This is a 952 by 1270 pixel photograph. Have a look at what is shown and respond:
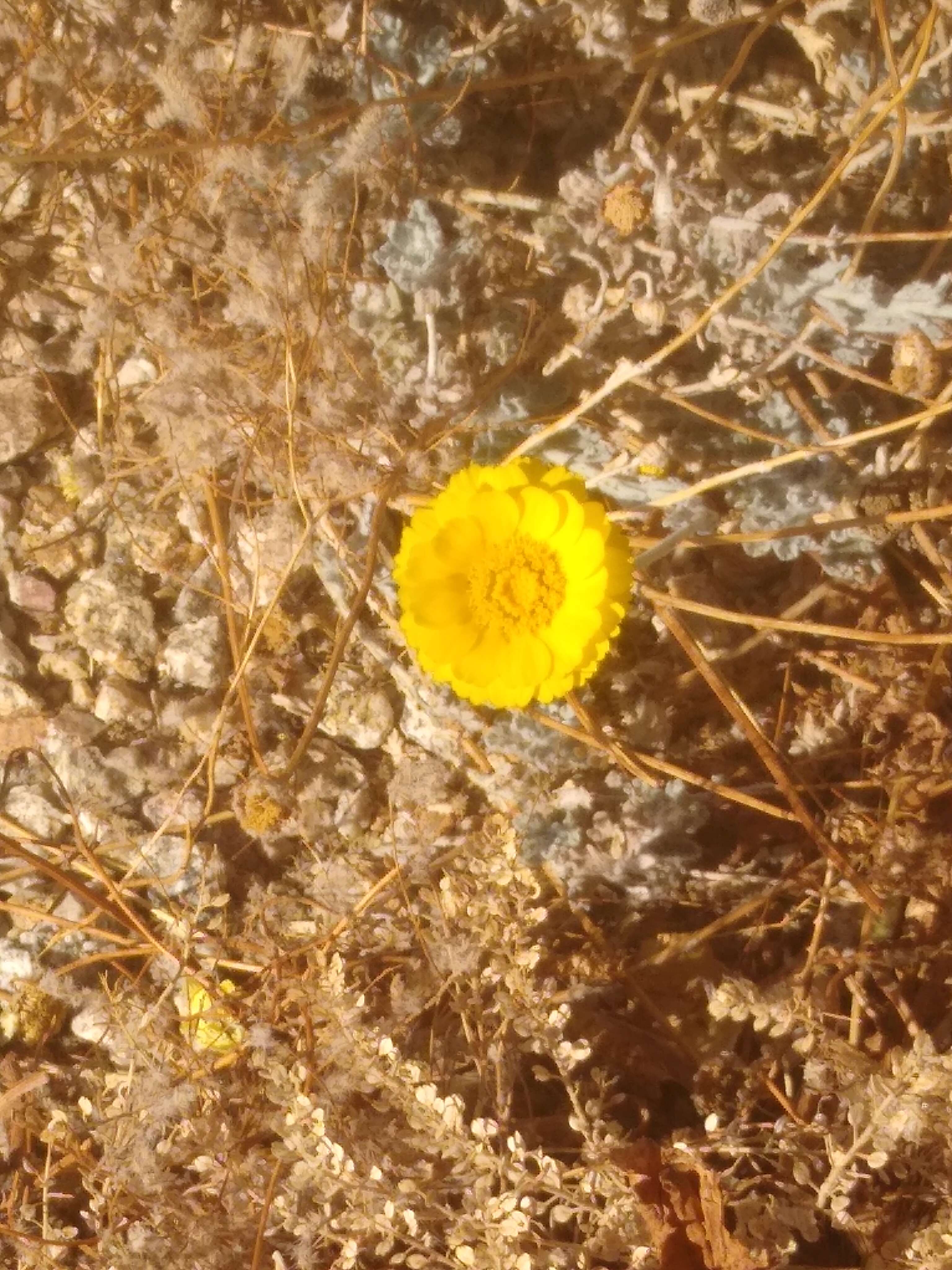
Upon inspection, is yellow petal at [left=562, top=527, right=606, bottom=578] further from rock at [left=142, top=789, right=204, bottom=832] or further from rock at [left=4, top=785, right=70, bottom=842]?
rock at [left=4, top=785, right=70, bottom=842]

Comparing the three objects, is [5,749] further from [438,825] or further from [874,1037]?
[874,1037]

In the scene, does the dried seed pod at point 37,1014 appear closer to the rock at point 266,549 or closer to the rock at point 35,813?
the rock at point 35,813

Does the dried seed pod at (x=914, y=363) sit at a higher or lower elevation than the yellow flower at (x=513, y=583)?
higher

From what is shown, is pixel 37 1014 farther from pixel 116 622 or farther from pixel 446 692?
pixel 446 692

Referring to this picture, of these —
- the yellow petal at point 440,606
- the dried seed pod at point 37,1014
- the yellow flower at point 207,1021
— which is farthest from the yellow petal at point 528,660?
the dried seed pod at point 37,1014

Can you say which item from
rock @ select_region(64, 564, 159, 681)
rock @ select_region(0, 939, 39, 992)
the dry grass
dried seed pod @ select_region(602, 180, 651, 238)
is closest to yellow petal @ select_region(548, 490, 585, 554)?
the dry grass

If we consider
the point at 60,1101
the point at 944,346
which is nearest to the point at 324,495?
the point at 944,346
